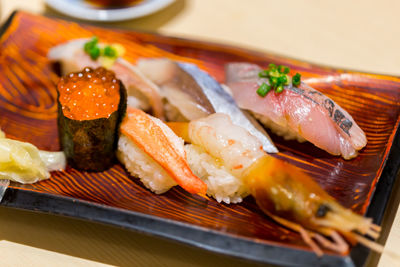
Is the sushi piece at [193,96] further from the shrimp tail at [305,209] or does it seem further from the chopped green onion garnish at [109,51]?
the shrimp tail at [305,209]

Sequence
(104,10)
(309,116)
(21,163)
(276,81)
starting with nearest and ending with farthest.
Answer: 1. (21,163)
2. (309,116)
3. (276,81)
4. (104,10)

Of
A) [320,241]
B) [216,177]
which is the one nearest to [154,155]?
[216,177]

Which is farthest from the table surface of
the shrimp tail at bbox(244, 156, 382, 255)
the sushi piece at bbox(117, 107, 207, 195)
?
the sushi piece at bbox(117, 107, 207, 195)

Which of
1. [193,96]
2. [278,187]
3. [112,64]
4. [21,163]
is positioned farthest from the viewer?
[112,64]

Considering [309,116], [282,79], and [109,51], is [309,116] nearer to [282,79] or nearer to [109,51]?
[282,79]

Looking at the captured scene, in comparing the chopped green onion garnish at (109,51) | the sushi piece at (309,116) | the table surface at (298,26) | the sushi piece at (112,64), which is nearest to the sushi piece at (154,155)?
the sushi piece at (112,64)

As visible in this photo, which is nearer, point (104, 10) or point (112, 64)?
point (112, 64)
